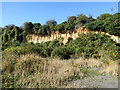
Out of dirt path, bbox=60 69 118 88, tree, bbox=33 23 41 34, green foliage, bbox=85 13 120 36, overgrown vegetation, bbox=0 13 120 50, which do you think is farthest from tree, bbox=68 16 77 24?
dirt path, bbox=60 69 118 88

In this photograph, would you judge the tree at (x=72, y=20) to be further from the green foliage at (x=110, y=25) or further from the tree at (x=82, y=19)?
the green foliage at (x=110, y=25)

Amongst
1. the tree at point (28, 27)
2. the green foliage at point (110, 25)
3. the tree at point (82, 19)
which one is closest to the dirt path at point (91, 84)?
Answer: the green foliage at point (110, 25)

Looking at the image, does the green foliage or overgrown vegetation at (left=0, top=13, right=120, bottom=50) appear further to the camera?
overgrown vegetation at (left=0, top=13, right=120, bottom=50)

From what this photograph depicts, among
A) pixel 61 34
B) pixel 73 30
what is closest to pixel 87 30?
pixel 73 30

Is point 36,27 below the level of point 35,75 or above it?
above

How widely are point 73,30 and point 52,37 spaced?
4.41 meters

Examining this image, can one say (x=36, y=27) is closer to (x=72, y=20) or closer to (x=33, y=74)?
(x=72, y=20)

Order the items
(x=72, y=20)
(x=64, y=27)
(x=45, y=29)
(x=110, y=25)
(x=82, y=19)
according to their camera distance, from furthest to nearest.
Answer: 1. (x=45, y=29)
2. (x=64, y=27)
3. (x=72, y=20)
4. (x=82, y=19)
5. (x=110, y=25)

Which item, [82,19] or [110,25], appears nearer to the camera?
[110,25]

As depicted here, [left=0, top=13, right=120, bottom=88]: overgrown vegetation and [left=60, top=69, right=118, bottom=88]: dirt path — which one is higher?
[left=0, top=13, right=120, bottom=88]: overgrown vegetation

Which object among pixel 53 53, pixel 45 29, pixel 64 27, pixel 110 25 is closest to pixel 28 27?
pixel 45 29

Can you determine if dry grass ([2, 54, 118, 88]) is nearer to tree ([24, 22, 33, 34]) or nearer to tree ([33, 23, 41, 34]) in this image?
tree ([33, 23, 41, 34])

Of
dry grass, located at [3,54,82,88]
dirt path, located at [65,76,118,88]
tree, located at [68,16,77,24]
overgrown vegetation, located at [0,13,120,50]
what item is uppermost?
tree, located at [68,16,77,24]

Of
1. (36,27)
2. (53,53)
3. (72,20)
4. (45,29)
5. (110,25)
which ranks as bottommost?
(53,53)
